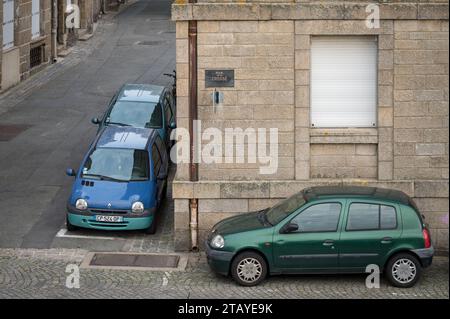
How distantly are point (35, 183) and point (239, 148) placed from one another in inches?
230

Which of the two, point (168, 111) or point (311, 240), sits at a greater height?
point (168, 111)

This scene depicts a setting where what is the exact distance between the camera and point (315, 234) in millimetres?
14305

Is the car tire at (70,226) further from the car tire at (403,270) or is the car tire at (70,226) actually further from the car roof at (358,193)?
the car tire at (403,270)

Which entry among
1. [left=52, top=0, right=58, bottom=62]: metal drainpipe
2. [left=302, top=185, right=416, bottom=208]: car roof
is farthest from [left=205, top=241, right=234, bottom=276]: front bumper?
[left=52, top=0, right=58, bottom=62]: metal drainpipe

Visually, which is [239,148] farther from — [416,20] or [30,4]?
[30,4]

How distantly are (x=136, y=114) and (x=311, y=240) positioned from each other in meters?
8.25

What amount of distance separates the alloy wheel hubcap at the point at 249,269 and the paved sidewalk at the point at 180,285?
0.61 ft

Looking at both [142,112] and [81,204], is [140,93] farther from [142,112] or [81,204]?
[81,204]

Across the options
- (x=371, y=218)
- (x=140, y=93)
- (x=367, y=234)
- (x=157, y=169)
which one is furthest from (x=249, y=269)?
(x=140, y=93)

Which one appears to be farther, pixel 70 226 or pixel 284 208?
pixel 70 226

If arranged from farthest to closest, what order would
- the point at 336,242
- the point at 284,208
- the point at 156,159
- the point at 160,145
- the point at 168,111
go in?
the point at 168,111 < the point at 160,145 < the point at 156,159 < the point at 284,208 < the point at 336,242

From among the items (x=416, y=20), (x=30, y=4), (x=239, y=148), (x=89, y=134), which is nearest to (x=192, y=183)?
(x=239, y=148)

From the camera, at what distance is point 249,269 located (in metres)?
14.6

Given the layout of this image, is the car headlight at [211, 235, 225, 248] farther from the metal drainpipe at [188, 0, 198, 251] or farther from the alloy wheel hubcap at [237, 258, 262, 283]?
the metal drainpipe at [188, 0, 198, 251]
